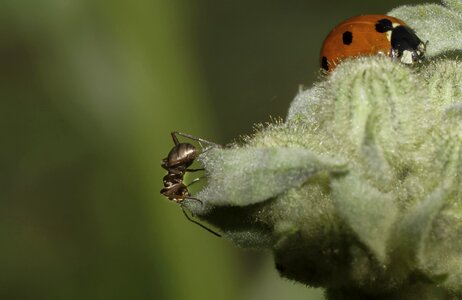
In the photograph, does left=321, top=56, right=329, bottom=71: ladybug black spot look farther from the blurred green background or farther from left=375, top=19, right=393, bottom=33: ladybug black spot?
the blurred green background

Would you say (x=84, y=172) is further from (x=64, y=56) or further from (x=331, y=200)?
(x=331, y=200)

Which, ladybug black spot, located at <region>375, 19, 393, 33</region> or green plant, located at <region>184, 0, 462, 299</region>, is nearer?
green plant, located at <region>184, 0, 462, 299</region>

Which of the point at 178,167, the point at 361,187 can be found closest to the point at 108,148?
the point at 178,167

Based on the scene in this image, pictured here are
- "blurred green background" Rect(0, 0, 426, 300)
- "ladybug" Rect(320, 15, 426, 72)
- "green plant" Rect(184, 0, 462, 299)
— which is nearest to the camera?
"green plant" Rect(184, 0, 462, 299)

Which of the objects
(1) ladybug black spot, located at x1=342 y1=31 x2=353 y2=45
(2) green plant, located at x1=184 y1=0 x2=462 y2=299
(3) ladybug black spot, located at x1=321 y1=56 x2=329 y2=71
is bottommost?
(2) green plant, located at x1=184 y1=0 x2=462 y2=299

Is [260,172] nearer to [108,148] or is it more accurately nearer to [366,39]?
[366,39]

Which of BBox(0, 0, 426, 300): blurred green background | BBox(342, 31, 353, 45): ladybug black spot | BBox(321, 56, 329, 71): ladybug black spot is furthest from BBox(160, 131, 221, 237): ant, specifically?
BBox(0, 0, 426, 300): blurred green background

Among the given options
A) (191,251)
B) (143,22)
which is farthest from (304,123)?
(143,22)

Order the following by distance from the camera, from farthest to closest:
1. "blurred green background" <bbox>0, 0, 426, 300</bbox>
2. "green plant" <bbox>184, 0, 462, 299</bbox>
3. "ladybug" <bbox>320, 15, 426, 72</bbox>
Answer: "blurred green background" <bbox>0, 0, 426, 300</bbox> → "ladybug" <bbox>320, 15, 426, 72</bbox> → "green plant" <bbox>184, 0, 462, 299</bbox>
